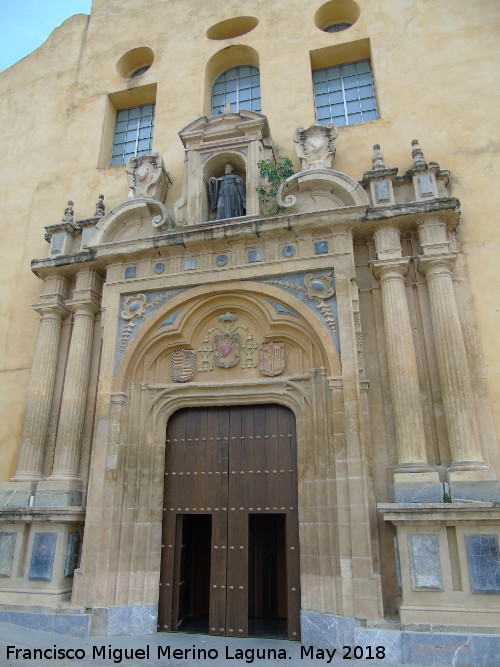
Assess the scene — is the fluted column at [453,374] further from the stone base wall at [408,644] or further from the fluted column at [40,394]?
Result: the fluted column at [40,394]

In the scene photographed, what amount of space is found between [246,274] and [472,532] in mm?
4659

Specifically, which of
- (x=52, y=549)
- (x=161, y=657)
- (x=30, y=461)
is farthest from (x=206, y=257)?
(x=161, y=657)

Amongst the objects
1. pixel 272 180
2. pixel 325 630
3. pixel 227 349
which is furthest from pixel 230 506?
pixel 272 180

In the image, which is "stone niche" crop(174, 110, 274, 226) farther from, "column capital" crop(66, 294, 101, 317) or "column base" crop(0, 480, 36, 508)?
"column base" crop(0, 480, 36, 508)

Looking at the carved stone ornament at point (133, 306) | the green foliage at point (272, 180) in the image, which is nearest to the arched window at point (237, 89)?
the green foliage at point (272, 180)

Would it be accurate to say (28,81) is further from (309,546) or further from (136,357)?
(309,546)

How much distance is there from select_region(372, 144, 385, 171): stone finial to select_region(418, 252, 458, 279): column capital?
1810 millimetres

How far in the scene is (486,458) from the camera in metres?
6.67

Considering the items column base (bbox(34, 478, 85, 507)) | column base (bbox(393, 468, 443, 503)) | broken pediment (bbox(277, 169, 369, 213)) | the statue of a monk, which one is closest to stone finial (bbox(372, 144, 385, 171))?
broken pediment (bbox(277, 169, 369, 213))

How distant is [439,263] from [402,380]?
6.08 feet

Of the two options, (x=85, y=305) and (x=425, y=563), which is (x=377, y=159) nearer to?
(x=85, y=305)

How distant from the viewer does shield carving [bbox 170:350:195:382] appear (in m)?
8.05

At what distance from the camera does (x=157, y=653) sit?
611cm

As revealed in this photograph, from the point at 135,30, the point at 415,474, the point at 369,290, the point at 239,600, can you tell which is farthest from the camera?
the point at 135,30
